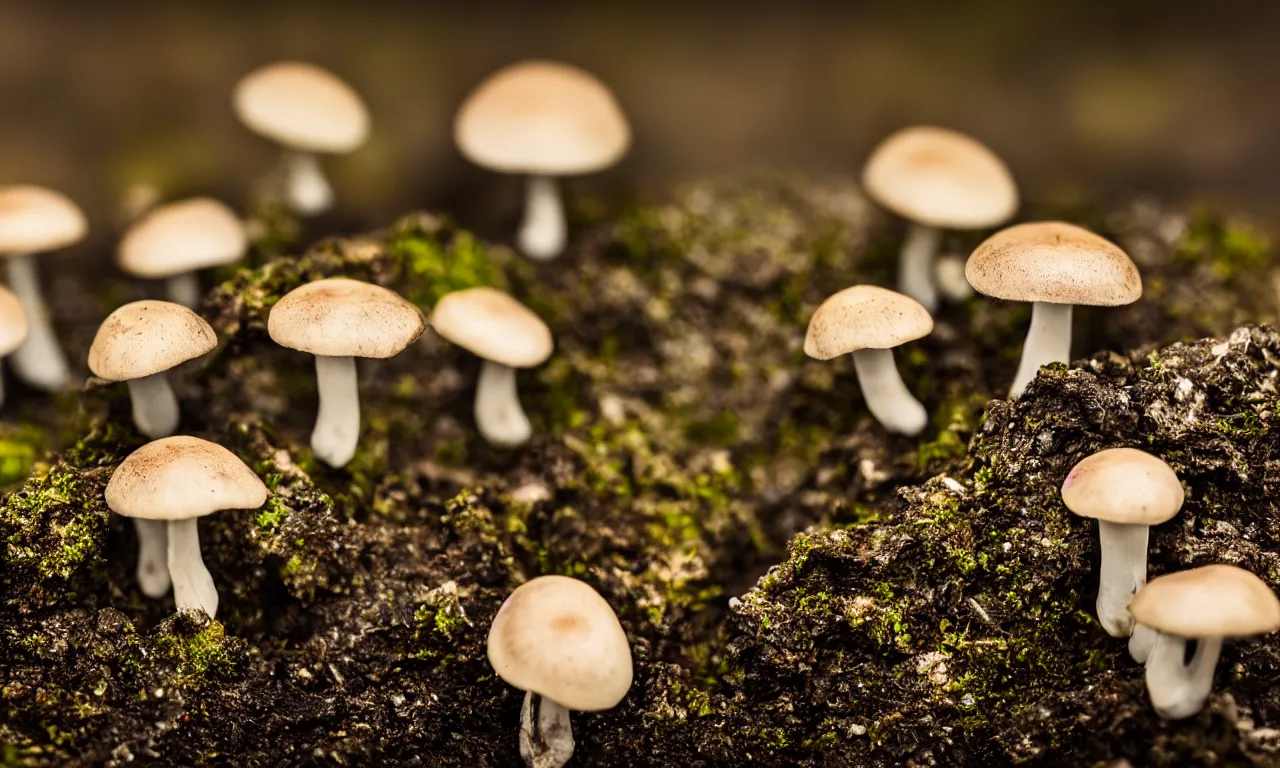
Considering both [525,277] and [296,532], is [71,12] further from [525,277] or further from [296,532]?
[296,532]

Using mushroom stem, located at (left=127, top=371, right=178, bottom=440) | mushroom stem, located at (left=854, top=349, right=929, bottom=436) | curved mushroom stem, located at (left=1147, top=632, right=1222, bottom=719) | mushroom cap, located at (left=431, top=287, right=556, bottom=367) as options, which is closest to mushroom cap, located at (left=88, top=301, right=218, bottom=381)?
mushroom stem, located at (left=127, top=371, right=178, bottom=440)

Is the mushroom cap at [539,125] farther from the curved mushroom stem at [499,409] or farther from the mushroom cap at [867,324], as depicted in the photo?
the mushroom cap at [867,324]

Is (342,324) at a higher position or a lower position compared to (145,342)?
higher

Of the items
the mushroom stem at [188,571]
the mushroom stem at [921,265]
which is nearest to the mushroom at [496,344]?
the mushroom stem at [188,571]

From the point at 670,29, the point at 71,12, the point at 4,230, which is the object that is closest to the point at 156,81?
the point at 71,12

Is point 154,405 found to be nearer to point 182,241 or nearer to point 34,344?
point 182,241

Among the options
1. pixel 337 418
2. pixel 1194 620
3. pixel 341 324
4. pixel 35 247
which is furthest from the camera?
pixel 35 247

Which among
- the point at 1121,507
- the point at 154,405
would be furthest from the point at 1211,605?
the point at 154,405
